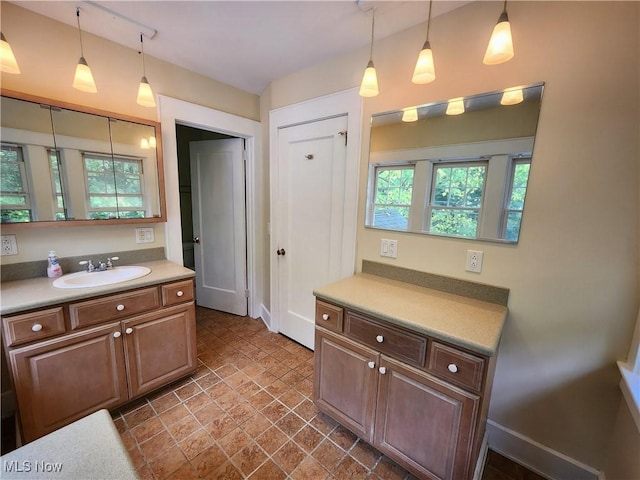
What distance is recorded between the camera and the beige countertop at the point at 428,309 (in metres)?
1.14

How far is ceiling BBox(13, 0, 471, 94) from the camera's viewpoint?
1476mm

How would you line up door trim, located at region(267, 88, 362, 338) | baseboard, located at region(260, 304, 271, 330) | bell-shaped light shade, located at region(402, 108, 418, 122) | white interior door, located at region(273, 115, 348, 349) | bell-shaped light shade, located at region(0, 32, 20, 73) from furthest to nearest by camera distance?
baseboard, located at region(260, 304, 271, 330) < white interior door, located at region(273, 115, 348, 349) < door trim, located at region(267, 88, 362, 338) < bell-shaped light shade, located at region(402, 108, 418, 122) < bell-shaped light shade, located at region(0, 32, 20, 73)

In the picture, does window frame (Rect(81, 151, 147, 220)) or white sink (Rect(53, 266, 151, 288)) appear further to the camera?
window frame (Rect(81, 151, 147, 220))

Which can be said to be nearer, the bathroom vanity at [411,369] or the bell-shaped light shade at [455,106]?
the bathroom vanity at [411,369]

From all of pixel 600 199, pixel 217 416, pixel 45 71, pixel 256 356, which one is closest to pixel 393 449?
pixel 217 416

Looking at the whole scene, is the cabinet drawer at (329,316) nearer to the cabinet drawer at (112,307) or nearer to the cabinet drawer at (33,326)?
the cabinet drawer at (112,307)

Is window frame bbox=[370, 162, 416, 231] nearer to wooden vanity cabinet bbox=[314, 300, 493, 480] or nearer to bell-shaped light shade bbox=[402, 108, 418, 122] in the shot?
bell-shaped light shade bbox=[402, 108, 418, 122]

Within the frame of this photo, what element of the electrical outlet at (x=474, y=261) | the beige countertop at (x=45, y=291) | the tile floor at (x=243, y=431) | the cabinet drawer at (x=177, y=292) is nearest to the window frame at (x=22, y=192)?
the beige countertop at (x=45, y=291)

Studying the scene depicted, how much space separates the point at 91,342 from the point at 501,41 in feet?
8.20

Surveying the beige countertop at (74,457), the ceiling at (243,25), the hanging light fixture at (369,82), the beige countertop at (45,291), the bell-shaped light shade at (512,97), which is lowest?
the beige countertop at (74,457)

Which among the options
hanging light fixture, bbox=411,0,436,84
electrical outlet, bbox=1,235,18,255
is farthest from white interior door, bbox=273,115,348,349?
electrical outlet, bbox=1,235,18,255

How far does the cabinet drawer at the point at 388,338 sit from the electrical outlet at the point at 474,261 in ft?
1.90

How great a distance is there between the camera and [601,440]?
129 centimetres

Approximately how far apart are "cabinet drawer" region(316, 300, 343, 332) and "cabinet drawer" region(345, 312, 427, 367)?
54 mm
